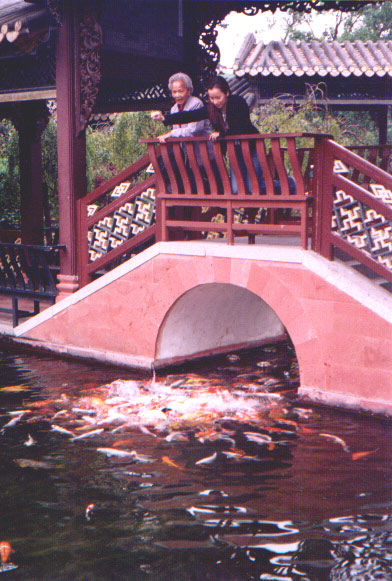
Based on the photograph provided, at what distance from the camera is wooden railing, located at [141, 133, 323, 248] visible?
22.3 feet

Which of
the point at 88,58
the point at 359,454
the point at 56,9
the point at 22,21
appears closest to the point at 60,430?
the point at 359,454

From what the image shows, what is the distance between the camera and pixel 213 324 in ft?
28.7

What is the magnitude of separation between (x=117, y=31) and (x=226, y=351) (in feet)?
13.7

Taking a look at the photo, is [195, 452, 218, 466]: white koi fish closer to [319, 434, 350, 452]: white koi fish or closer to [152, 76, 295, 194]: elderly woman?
[319, 434, 350, 452]: white koi fish

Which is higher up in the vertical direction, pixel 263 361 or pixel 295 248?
pixel 295 248

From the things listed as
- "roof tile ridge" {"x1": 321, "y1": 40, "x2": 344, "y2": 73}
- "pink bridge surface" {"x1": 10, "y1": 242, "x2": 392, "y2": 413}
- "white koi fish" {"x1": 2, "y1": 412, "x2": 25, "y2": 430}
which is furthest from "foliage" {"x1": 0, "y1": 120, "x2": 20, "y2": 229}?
"white koi fish" {"x1": 2, "y1": 412, "x2": 25, "y2": 430}

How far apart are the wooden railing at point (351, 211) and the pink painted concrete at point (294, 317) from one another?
37 centimetres

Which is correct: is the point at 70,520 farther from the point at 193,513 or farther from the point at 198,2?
the point at 198,2

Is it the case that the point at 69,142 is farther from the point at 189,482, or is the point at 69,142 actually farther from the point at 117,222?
the point at 189,482

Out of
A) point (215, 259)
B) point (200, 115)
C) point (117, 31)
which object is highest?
point (117, 31)

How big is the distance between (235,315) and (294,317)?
229 centimetres

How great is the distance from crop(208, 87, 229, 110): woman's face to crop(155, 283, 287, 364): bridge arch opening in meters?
1.78

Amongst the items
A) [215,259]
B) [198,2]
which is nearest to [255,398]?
[215,259]

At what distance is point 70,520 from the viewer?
178 inches
